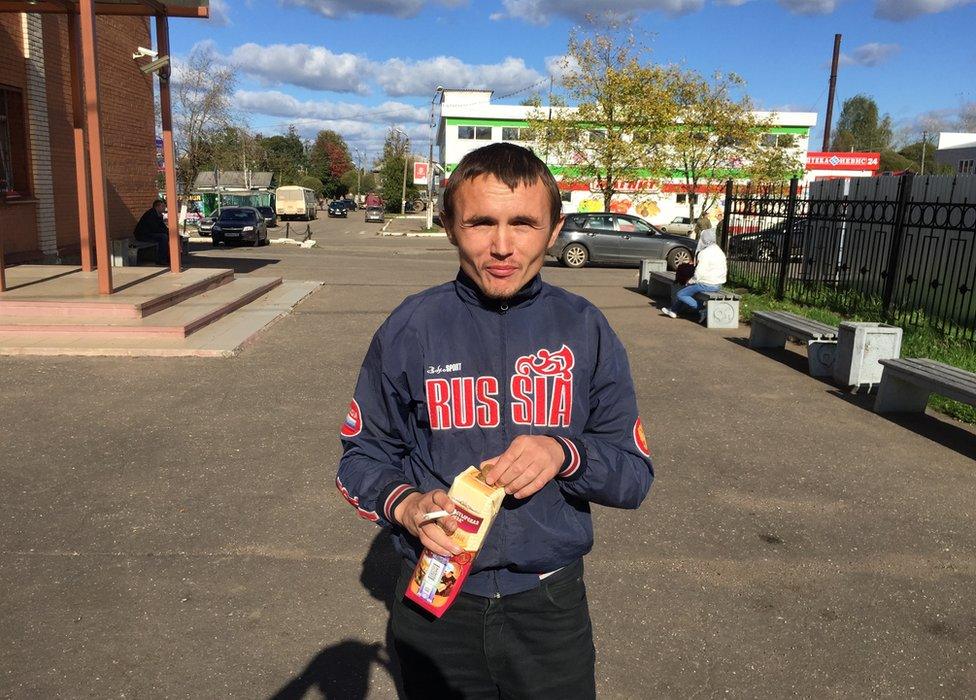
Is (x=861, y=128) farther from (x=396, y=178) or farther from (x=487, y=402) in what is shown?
(x=487, y=402)

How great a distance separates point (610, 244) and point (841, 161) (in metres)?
29.1

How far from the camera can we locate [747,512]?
459cm

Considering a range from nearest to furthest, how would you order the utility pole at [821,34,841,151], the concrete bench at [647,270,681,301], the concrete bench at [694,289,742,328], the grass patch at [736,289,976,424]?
the grass patch at [736,289,976,424] < the concrete bench at [694,289,742,328] < the concrete bench at [647,270,681,301] < the utility pole at [821,34,841,151]

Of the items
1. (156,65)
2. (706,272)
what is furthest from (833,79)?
(156,65)

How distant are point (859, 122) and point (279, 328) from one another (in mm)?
124301

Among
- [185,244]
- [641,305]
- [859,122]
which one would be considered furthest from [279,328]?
[859,122]

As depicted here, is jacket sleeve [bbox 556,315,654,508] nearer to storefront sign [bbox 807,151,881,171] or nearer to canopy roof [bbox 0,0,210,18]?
canopy roof [bbox 0,0,210,18]

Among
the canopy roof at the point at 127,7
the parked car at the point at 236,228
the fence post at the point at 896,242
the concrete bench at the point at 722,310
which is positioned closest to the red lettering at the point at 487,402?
the fence post at the point at 896,242

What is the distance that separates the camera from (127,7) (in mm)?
13203

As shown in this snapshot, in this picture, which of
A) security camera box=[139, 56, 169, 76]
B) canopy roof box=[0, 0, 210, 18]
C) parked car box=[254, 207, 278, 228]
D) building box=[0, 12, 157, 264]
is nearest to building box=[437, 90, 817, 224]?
parked car box=[254, 207, 278, 228]

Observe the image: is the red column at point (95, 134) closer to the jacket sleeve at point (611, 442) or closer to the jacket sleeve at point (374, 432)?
the jacket sleeve at point (374, 432)

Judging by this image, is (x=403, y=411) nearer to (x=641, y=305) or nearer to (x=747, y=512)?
(x=747, y=512)

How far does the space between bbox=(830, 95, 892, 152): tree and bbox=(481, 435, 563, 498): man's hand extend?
119m

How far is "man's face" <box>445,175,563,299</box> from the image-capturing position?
5.71 ft
